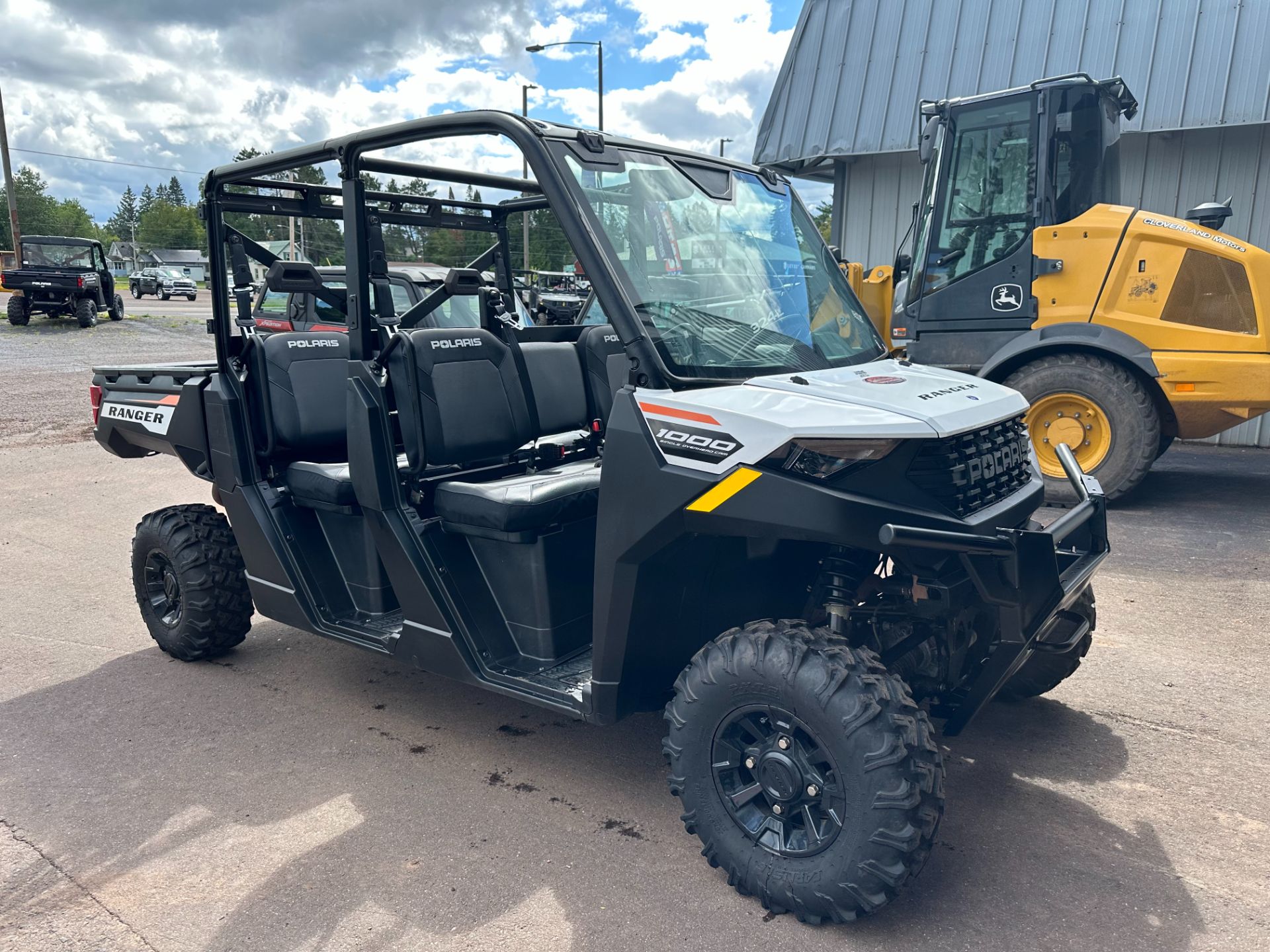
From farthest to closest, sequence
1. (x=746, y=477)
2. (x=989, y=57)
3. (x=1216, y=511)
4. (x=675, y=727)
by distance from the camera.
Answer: (x=989, y=57), (x=1216, y=511), (x=675, y=727), (x=746, y=477)

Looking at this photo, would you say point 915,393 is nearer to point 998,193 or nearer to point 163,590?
point 163,590

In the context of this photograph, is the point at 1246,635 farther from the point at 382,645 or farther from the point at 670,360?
the point at 382,645

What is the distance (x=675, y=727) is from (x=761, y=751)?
0.85 ft

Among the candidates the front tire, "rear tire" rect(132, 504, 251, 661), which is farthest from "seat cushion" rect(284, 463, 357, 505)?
the front tire

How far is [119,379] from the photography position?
484 cm

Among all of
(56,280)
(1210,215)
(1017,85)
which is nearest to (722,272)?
(1210,215)

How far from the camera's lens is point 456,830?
10.3ft


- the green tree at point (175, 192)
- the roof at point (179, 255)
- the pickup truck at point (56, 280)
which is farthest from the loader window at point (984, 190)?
the green tree at point (175, 192)

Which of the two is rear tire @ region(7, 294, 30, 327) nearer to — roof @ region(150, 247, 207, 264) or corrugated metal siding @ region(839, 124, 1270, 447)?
corrugated metal siding @ region(839, 124, 1270, 447)

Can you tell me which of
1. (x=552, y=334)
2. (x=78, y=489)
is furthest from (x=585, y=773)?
(x=78, y=489)

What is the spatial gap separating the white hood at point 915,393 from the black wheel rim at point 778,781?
88cm

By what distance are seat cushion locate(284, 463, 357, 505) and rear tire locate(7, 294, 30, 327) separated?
22.8m

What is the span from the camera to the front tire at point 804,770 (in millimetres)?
2523

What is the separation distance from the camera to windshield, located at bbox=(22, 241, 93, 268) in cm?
2245
